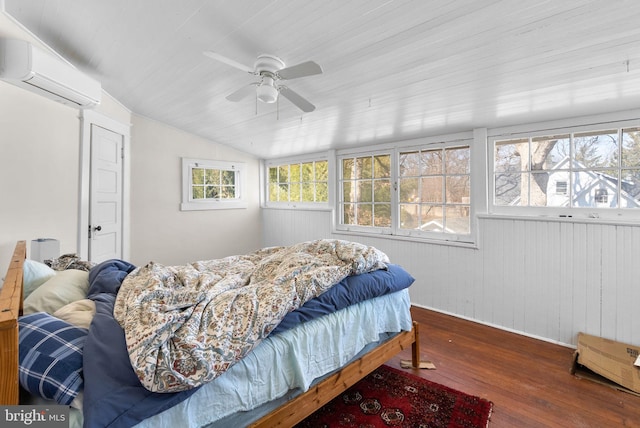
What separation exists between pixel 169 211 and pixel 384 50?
3566 millimetres

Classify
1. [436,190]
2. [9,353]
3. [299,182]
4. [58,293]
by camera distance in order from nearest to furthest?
[9,353], [58,293], [436,190], [299,182]

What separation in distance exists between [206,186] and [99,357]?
12.6 ft

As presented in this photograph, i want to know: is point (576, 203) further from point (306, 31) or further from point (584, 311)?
point (306, 31)

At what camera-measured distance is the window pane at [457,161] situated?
3.33 m

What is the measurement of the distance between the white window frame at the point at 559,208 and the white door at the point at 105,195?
13.0ft

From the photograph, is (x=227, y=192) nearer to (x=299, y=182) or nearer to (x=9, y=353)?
(x=299, y=182)

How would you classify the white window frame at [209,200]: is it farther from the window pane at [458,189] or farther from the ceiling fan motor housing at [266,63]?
the window pane at [458,189]

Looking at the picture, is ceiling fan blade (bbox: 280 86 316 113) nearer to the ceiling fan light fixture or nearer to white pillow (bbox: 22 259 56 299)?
the ceiling fan light fixture

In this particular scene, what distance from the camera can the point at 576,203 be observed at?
2723 mm

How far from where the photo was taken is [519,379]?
2.19 meters

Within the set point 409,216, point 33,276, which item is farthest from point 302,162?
point 33,276

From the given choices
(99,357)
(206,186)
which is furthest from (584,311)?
(206,186)

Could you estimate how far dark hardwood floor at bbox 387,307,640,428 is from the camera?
1817 mm

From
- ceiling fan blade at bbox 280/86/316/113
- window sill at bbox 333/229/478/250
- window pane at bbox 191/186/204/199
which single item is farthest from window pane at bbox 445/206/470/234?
window pane at bbox 191/186/204/199
